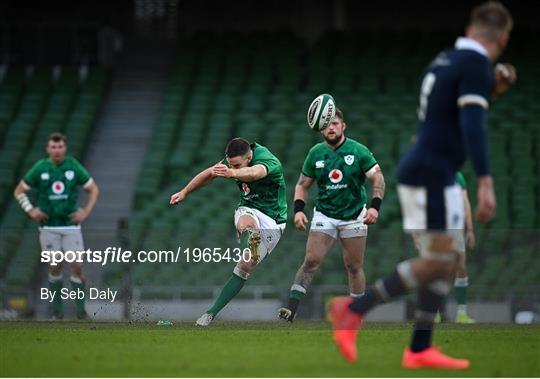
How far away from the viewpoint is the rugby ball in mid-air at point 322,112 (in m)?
13.0

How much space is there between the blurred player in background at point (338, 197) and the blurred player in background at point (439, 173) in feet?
14.6

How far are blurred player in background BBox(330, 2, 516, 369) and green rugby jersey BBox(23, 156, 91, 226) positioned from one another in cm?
763

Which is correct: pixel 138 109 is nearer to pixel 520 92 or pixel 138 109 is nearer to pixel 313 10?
pixel 313 10

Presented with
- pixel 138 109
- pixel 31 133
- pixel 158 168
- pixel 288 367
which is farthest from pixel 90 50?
pixel 288 367

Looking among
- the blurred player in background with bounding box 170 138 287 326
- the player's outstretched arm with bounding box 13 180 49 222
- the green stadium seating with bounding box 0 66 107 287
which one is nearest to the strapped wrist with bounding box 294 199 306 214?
the blurred player in background with bounding box 170 138 287 326

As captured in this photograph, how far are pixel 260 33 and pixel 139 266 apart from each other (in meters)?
13.8

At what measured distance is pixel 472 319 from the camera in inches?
601

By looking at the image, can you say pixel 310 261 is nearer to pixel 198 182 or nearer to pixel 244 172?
pixel 244 172

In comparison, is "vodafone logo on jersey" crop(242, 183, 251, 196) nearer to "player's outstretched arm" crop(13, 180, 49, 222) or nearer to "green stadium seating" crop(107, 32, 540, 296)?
"green stadium seating" crop(107, 32, 540, 296)

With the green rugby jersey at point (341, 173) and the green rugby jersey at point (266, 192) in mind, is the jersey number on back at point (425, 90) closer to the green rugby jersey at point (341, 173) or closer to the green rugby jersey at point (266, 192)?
the green rugby jersey at point (266, 192)

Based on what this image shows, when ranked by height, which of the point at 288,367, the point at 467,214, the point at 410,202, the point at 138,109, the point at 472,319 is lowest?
the point at 138,109

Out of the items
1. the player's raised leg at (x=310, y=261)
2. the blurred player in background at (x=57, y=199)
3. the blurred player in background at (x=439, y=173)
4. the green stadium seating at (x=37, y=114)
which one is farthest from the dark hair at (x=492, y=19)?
the green stadium seating at (x=37, y=114)

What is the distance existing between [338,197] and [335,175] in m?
0.25

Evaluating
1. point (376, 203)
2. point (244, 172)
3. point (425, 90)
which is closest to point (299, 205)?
point (376, 203)
